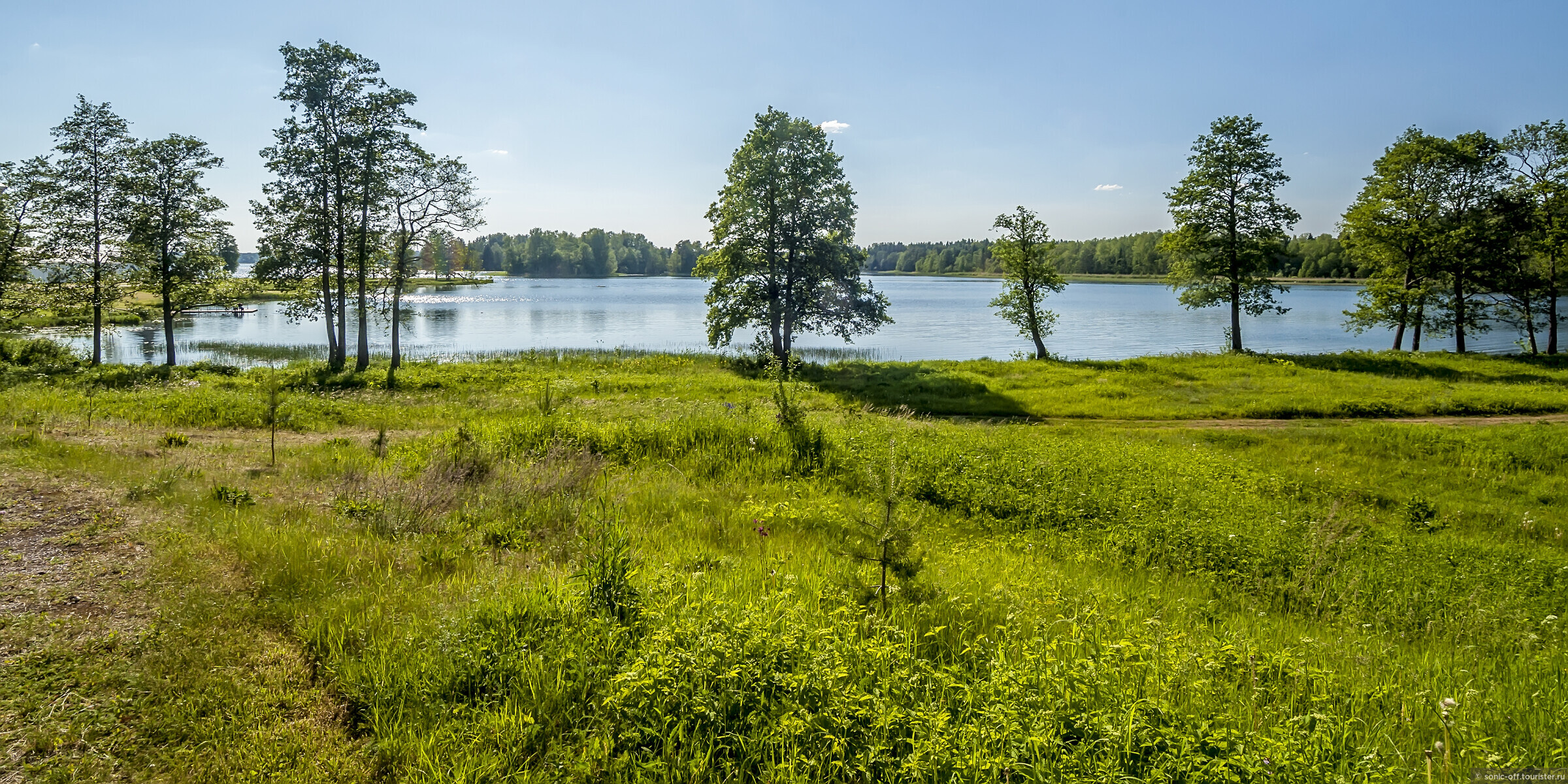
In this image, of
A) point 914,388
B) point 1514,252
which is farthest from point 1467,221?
point 914,388

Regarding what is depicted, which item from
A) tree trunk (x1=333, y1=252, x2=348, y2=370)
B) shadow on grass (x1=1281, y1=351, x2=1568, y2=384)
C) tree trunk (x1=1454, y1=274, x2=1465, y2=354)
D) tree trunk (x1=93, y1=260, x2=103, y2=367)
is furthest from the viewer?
tree trunk (x1=1454, y1=274, x2=1465, y2=354)

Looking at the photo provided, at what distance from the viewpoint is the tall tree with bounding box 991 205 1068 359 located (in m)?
34.1

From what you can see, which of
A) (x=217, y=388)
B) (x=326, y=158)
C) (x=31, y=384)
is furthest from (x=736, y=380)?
(x=31, y=384)

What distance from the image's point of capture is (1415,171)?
33094 millimetres

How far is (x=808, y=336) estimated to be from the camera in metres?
52.3

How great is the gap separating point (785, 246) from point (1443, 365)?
86.7 ft

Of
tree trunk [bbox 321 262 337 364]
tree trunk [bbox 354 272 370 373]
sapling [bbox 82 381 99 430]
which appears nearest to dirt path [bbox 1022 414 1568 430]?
sapling [bbox 82 381 99 430]

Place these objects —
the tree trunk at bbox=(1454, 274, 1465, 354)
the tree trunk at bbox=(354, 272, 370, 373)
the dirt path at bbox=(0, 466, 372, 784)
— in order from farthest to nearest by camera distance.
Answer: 1. the tree trunk at bbox=(1454, 274, 1465, 354)
2. the tree trunk at bbox=(354, 272, 370, 373)
3. the dirt path at bbox=(0, 466, 372, 784)

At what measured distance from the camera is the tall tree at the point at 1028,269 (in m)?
34.1

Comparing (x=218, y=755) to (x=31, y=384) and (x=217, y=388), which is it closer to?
(x=217, y=388)

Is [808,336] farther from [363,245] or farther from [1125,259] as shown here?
[1125,259]

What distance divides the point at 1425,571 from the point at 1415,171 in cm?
3483

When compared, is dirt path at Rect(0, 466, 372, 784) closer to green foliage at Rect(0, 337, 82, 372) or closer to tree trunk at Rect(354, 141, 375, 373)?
tree trunk at Rect(354, 141, 375, 373)

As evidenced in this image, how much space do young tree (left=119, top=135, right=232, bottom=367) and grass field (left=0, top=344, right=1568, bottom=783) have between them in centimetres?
2031
